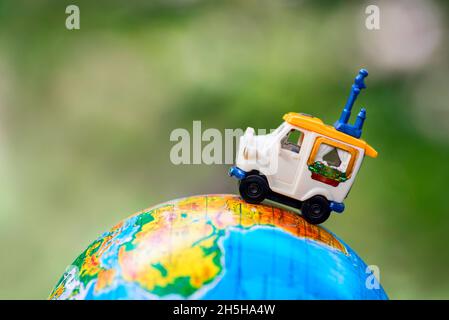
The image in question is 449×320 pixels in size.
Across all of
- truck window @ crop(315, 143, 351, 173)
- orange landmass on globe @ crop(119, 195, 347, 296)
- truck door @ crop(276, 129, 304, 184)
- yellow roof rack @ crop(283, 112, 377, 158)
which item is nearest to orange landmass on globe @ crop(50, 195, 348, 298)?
orange landmass on globe @ crop(119, 195, 347, 296)

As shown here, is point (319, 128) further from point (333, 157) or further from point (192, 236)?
point (192, 236)

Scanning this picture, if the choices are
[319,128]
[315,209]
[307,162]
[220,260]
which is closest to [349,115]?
[319,128]

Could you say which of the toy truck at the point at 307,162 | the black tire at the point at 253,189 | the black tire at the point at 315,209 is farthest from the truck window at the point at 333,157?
the black tire at the point at 253,189

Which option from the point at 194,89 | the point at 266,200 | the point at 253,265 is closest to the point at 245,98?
the point at 194,89

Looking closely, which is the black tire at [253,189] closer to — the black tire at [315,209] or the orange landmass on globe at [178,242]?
the orange landmass on globe at [178,242]

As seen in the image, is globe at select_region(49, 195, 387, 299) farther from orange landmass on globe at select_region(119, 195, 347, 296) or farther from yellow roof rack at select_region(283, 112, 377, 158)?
yellow roof rack at select_region(283, 112, 377, 158)

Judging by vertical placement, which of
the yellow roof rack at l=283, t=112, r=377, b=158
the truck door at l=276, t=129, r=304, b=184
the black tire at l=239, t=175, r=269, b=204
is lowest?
the black tire at l=239, t=175, r=269, b=204

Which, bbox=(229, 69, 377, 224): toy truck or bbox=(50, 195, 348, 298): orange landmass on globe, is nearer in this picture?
bbox=(50, 195, 348, 298): orange landmass on globe

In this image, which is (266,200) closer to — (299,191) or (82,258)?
(299,191)
